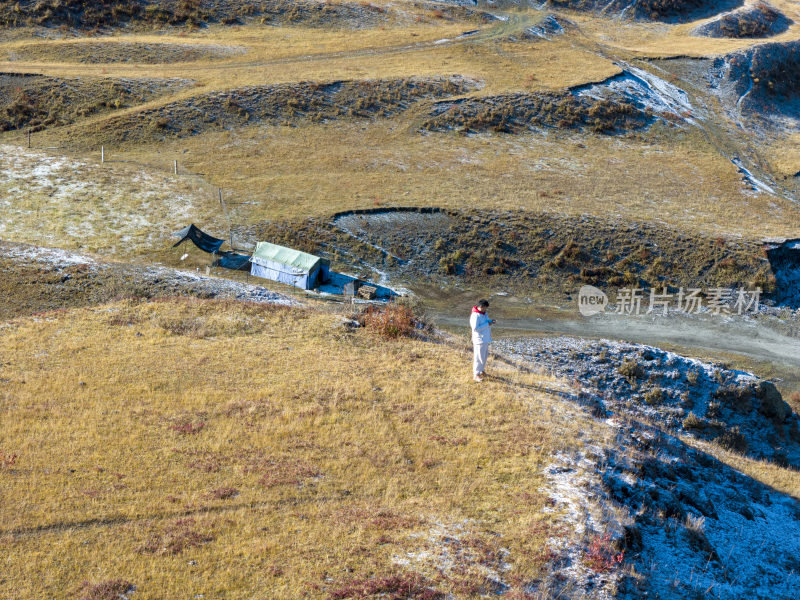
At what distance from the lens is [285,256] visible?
4112cm

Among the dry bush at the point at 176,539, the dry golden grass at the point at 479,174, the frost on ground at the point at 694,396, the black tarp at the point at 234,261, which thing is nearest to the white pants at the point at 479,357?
the frost on ground at the point at 694,396

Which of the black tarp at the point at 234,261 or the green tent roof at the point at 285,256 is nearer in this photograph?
the green tent roof at the point at 285,256

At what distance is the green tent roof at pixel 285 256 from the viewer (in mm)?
40281

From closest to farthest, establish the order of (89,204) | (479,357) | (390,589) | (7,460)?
(390,589), (7,460), (479,357), (89,204)

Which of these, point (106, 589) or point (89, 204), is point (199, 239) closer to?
point (89, 204)

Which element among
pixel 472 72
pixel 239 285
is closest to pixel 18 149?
pixel 239 285

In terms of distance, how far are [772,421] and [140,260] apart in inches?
1427

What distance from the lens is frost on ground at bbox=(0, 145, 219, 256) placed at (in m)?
44.9

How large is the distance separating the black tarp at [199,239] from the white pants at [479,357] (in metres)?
25.0

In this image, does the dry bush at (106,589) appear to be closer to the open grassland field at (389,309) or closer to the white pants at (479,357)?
the open grassland field at (389,309)

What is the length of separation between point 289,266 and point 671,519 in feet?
91.4

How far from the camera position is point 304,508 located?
16234 mm

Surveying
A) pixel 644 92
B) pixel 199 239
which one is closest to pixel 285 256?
pixel 199 239

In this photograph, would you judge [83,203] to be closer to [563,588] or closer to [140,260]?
[140,260]
